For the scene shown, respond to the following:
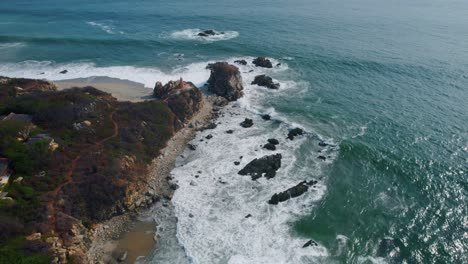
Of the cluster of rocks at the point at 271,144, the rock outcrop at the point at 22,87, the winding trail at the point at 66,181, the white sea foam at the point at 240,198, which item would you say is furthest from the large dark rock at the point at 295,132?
the rock outcrop at the point at 22,87

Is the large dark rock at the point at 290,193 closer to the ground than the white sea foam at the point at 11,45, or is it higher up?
closer to the ground

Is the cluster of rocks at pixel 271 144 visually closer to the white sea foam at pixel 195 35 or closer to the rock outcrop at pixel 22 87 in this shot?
the rock outcrop at pixel 22 87

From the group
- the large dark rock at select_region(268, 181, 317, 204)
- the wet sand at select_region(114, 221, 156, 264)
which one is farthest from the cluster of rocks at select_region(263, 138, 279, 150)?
the wet sand at select_region(114, 221, 156, 264)

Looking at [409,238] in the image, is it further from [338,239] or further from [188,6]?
[188,6]

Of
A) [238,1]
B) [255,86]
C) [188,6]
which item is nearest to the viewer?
[255,86]

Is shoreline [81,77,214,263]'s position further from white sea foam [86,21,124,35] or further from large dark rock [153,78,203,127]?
white sea foam [86,21,124,35]

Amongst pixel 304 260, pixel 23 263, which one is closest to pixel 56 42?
pixel 23 263
